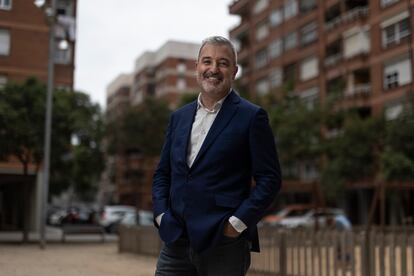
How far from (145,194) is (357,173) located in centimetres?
3980

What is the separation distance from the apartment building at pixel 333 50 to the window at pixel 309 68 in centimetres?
7

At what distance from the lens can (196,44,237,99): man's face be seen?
306cm

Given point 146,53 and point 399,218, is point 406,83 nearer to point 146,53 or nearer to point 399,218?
point 399,218

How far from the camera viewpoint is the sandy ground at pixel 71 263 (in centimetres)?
1101

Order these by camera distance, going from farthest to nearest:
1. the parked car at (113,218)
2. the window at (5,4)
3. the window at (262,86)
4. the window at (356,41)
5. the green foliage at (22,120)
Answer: the window at (262,86) → the window at (356,41) → the parked car at (113,218) → the window at (5,4) → the green foliage at (22,120)

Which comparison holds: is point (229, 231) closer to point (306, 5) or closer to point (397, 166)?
point (397, 166)

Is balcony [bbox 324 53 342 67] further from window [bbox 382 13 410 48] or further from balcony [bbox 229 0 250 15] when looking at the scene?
balcony [bbox 229 0 250 15]

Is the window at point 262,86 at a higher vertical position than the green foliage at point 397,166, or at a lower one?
higher

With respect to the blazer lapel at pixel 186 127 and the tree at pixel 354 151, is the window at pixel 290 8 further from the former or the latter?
the blazer lapel at pixel 186 127

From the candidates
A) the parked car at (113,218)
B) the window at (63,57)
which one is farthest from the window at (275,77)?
the parked car at (113,218)

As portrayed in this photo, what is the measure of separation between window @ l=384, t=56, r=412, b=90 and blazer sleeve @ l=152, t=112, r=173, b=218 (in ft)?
106

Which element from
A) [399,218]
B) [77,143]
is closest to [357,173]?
[399,218]

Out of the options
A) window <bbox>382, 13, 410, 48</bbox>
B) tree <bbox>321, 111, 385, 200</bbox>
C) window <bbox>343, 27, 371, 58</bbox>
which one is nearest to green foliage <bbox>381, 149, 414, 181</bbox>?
tree <bbox>321, 111, 385, 200</bbox>

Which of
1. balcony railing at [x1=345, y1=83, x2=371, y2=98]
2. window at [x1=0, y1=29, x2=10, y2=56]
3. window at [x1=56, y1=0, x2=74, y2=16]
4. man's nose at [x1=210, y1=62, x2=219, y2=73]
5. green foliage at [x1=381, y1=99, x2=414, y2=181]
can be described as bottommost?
man's nose at [x1=210, y1=62, x2=219, y2=73]
